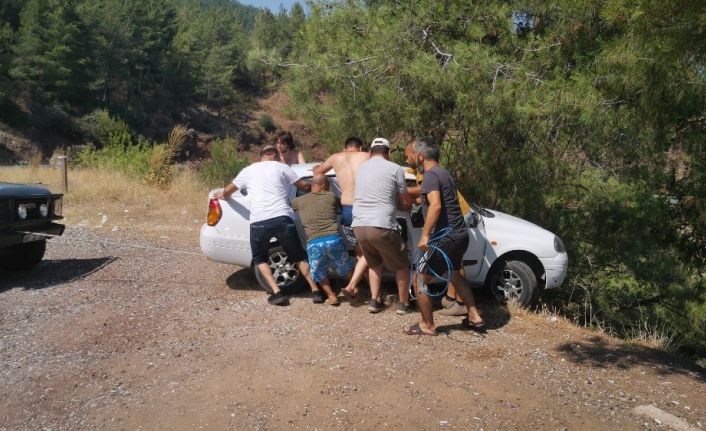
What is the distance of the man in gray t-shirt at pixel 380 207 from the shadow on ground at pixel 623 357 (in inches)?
69.2

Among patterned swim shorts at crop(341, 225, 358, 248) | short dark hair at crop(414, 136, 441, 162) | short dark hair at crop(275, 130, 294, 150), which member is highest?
short dark hair at crop(414, 136, 441, 162)

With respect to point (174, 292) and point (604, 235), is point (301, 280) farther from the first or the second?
point (604, 235)

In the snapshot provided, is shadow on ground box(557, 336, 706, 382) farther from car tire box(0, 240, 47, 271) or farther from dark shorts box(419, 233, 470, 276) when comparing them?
car tire box(0, 240, 47, 271)

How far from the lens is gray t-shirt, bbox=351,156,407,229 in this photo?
618 centimetres

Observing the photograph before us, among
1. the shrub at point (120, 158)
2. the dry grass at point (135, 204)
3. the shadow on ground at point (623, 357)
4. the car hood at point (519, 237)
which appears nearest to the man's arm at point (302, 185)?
the car hood at point (519, 237)

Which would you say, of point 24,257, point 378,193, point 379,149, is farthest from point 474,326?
point 24,257

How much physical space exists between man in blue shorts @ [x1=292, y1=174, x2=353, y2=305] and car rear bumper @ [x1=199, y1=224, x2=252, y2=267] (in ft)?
2.74

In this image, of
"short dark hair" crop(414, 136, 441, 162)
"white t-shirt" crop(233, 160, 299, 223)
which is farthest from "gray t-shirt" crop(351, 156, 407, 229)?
"white t-shirt" crop(233, 160, 299, 223)

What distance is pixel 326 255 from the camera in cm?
677

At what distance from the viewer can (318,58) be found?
10008 millimetres

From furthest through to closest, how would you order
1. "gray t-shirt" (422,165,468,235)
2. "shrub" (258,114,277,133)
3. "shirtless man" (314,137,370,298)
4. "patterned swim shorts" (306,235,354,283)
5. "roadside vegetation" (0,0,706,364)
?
"shrub" (258,114,277,133) < "roadside vegetation" (0,0,706,364) < "shirtless man" (314,137,370,298) < "patterned swim shorts" (306,235,354,283) < "gray t-shirt" (422,165,468,235)

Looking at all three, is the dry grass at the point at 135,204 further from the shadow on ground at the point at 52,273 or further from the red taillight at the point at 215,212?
the red taillight at the point at 215,212

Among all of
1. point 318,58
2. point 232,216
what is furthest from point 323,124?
point 232,216

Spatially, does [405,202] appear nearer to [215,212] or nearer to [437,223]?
[437,223]
